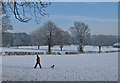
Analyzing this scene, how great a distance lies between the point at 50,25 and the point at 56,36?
3.58 m

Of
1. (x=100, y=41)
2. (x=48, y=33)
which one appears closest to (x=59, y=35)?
(x=48, y=33)

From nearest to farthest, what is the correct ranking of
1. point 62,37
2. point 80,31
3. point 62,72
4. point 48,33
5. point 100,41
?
point 62,72 → point 48,33 → point 62,37 → point 80,31 → point 100,41

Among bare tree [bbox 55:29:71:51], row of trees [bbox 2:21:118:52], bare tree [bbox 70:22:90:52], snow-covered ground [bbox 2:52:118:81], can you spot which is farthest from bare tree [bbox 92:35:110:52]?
snow-covered ground [bbox 2:52:118:81]

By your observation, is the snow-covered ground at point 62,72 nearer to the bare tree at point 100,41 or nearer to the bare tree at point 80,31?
the bare tree at point 80,31

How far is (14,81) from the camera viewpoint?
889 centimetres

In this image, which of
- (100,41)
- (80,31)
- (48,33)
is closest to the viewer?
(48,33)

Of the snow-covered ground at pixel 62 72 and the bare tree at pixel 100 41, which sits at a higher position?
the bare tree at pixel 100 41

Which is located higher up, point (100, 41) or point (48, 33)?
point (48, 33)

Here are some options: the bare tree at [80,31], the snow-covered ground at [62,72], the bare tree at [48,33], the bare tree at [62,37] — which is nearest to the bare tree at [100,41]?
the bare tree at [80,31]

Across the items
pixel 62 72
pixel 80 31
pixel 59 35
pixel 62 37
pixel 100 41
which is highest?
pixel 80 31

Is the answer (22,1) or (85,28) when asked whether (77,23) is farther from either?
(22,1)

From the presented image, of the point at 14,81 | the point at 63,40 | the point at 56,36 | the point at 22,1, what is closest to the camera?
the point at 22,1

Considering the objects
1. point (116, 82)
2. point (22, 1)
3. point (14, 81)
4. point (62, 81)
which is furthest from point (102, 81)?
point (22, 1)

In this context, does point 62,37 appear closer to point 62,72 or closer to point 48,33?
point 48,33
